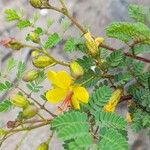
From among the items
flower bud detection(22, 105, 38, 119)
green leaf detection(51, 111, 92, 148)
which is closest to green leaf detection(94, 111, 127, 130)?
green leaf detection(51, 111, 92, 148)

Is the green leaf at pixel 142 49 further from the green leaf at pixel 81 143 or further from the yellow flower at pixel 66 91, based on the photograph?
the green leaf at pixel 81 143

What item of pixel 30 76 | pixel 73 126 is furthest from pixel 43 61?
pixel 73 126

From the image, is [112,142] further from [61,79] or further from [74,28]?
[74,28]

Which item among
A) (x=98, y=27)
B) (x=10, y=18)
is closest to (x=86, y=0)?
(x=98, y=27)

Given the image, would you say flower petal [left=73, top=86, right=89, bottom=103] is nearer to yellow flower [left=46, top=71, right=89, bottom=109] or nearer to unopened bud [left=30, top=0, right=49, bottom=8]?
yellow flower [left=46, top=71, right=89, bottom=109]

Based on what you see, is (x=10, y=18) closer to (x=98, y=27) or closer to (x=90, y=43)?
(x=90, y=43)
